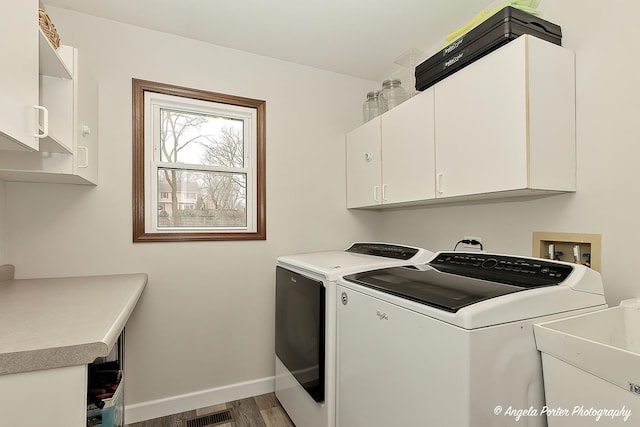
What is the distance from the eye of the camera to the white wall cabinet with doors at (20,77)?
93 centimetres

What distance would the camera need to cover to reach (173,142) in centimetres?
222

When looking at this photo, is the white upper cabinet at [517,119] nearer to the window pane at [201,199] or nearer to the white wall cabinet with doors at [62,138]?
the window pane at [201,199]

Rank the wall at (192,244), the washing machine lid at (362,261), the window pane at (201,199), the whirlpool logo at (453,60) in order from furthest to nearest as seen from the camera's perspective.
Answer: the window pane at (201,199), the wall at (192,244), the washing machine lid at (362,261), the whirlpool logo at (453,60)

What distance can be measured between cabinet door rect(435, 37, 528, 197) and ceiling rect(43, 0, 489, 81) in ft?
2.02

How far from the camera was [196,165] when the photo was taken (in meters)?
2.25

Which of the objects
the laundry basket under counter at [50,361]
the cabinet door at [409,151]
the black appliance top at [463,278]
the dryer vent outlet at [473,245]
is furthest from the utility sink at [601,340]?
the laundry basket under counter at [50,361]

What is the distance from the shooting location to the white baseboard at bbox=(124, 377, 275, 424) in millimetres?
1980

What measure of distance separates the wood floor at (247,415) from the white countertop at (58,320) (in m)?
0.97

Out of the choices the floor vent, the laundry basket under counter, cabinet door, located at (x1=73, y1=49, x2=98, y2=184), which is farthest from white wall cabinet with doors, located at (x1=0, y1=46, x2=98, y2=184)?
the floor vent

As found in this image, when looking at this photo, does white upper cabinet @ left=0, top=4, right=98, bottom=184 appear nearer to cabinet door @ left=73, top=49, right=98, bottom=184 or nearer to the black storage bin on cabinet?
cabinet door @ left=73, top=49, right=98, bottom=184

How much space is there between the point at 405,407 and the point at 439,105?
1.40 metres

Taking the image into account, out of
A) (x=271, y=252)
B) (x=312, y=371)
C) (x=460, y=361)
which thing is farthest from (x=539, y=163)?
(x=271, y=252)

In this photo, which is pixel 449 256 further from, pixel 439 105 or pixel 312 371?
pixel 312 371

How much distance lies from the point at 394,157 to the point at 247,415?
191 cm
